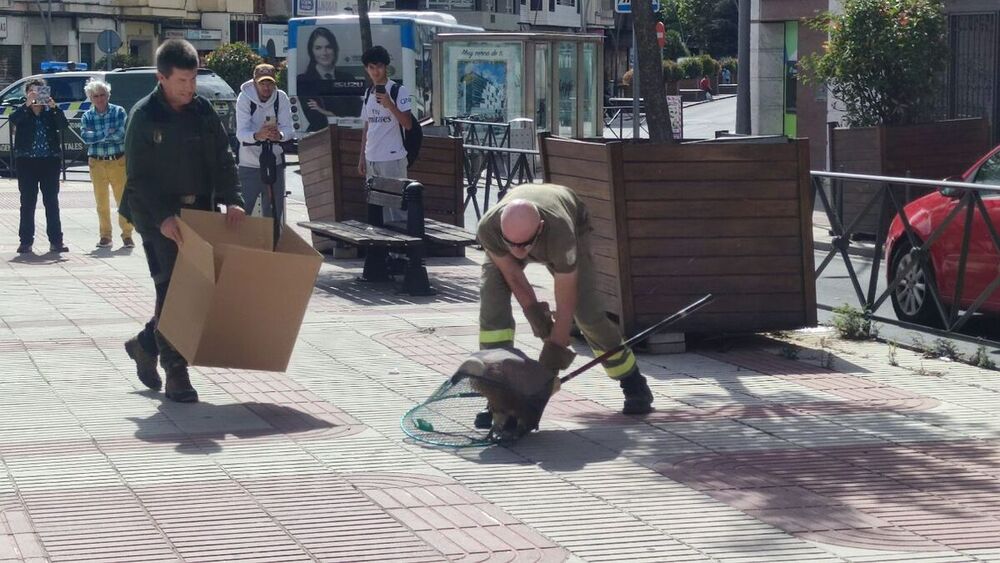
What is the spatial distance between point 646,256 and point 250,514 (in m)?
4.08

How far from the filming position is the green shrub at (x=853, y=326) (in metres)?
10.0

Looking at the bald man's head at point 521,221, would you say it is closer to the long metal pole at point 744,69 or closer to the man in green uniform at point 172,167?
the man in green uniform at point 172,167

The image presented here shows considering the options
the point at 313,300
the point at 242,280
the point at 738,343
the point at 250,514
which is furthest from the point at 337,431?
the point at 313,300

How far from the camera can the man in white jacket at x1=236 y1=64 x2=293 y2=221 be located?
531 inches

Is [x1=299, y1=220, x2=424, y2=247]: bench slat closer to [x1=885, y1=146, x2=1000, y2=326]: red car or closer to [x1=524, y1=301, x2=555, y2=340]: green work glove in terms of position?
[x1=885, y1=146, x2=1000, y2=326]: red car

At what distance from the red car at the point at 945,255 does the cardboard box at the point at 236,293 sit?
4.26 metres

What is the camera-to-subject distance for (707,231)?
929 centimetres

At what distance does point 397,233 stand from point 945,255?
13.6 feet

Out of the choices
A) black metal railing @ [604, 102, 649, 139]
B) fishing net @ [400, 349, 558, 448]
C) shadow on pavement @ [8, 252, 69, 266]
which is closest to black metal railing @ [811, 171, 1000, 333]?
fishing net @ [400, 349, 558, 448]

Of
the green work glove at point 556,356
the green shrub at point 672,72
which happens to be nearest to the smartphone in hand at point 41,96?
the green work glove at point 556,356

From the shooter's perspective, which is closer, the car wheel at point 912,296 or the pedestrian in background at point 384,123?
the car wheel at point 912,296

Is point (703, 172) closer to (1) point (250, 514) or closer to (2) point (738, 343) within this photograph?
(2) point (738, 343)

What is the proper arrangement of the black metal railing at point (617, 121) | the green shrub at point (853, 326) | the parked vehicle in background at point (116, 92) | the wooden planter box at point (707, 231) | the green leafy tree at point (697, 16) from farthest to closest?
the green leafy tree at point (697, 16) → the black metal railing at point (617, 121) → the parked vehicle in background at point (116, 92) → the green shrub at point (853, 326) → the wooden planter box at point (707, 231)

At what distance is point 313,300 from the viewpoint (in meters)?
11.6
